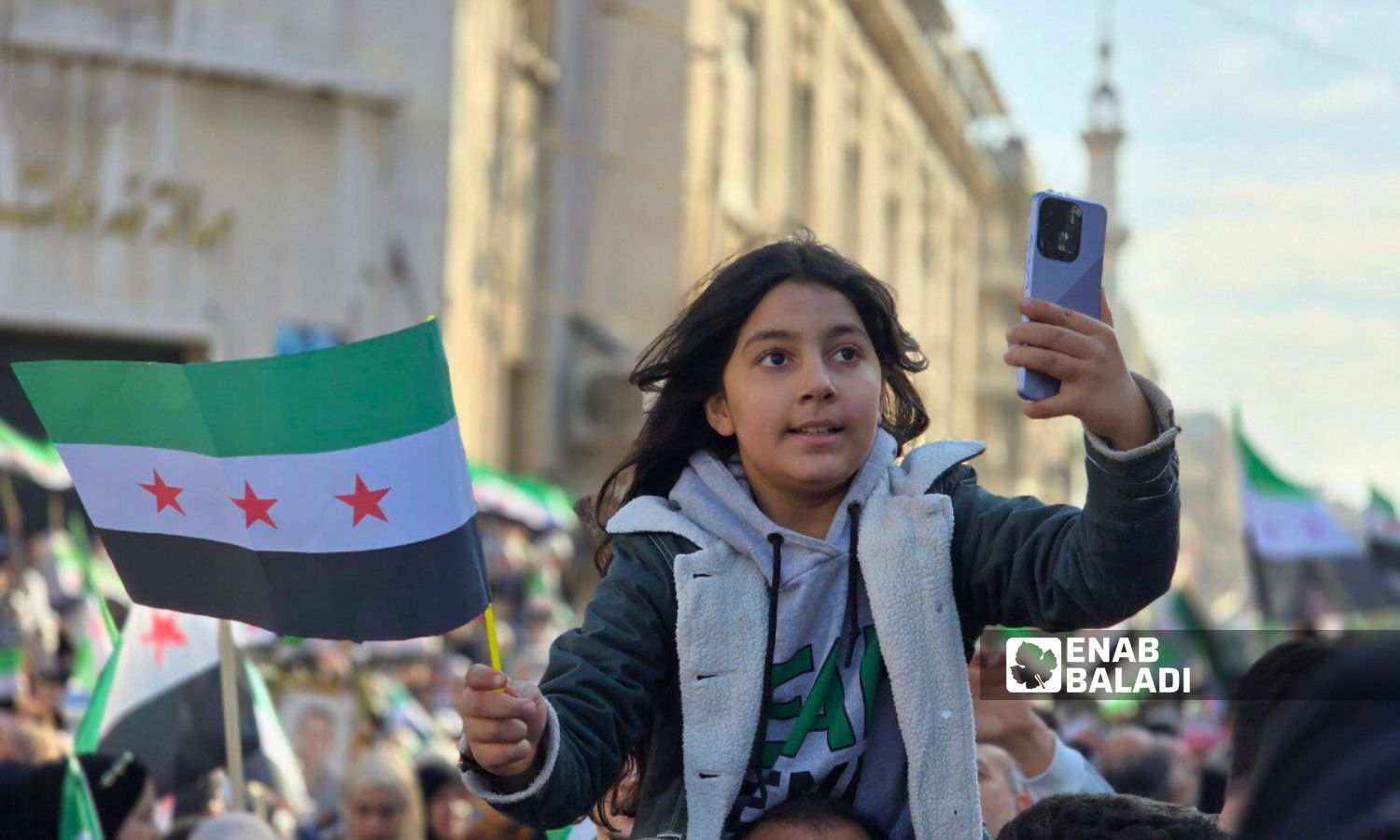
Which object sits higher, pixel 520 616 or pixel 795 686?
pixel 795 686

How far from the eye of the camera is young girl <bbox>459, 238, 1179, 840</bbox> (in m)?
2.75

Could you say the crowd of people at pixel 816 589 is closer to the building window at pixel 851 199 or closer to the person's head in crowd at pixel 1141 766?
the person's head in crowd at pixel 1141 766

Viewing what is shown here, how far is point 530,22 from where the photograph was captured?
95.4 feet

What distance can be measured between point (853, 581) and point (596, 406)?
26.3 meters

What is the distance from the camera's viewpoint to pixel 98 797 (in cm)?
586

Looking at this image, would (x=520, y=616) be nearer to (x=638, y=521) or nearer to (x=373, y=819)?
(x=373, y=819)

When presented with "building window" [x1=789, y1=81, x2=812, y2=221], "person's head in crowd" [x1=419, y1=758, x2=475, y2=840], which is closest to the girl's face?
"person's head in crowd" [x1=419, y1=758, x2=475, y2=840]

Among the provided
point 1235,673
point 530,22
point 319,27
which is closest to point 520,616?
point 1235,673

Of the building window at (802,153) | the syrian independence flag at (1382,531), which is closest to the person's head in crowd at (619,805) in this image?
the syrian independence flag at (1382,531)

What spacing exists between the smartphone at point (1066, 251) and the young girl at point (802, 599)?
0.25ft

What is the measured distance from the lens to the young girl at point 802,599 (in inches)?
108

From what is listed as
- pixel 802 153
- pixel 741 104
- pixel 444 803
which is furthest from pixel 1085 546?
pixel 802 153

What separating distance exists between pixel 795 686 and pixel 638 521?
1.07 feet


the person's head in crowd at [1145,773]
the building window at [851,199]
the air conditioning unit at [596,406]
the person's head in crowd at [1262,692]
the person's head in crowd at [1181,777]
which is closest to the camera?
the person's head in crowd at [1262,692]
